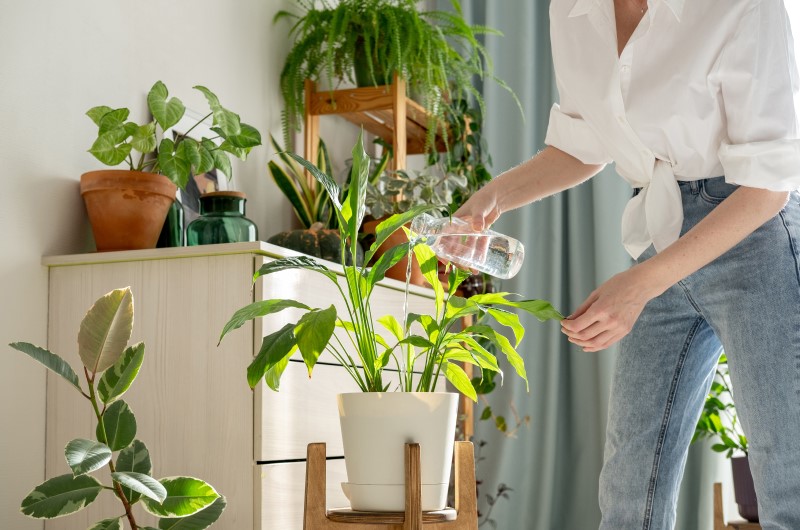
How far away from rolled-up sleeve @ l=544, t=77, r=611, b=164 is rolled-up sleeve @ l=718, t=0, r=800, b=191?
313mm

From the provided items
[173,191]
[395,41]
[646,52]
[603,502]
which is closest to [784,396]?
[603,502]

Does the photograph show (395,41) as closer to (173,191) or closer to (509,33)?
(173,191)

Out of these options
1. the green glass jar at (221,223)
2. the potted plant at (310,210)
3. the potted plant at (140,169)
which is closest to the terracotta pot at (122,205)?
the potted plant at (140,169)

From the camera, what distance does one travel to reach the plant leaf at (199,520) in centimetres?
138

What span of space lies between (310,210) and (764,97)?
1.48 meters

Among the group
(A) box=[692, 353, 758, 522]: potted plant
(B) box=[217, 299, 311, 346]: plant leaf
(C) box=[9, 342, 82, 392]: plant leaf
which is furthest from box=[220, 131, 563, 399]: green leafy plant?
(A) box=[692, 353, 758, 522]: potted plant

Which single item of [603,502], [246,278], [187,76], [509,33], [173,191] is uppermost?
[509,33]

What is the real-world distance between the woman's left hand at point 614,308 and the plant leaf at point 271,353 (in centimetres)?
39

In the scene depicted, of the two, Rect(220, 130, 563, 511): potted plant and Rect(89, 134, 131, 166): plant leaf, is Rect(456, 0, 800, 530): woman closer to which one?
Rect(220, 130, 563, 511): potted plant

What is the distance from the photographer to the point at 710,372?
1384mm

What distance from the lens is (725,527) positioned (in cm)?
266

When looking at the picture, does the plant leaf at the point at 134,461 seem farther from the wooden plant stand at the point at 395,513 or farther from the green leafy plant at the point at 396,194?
the green leafy plant at the point at 396,194

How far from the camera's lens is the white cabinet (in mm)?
1686

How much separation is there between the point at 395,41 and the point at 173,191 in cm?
88
